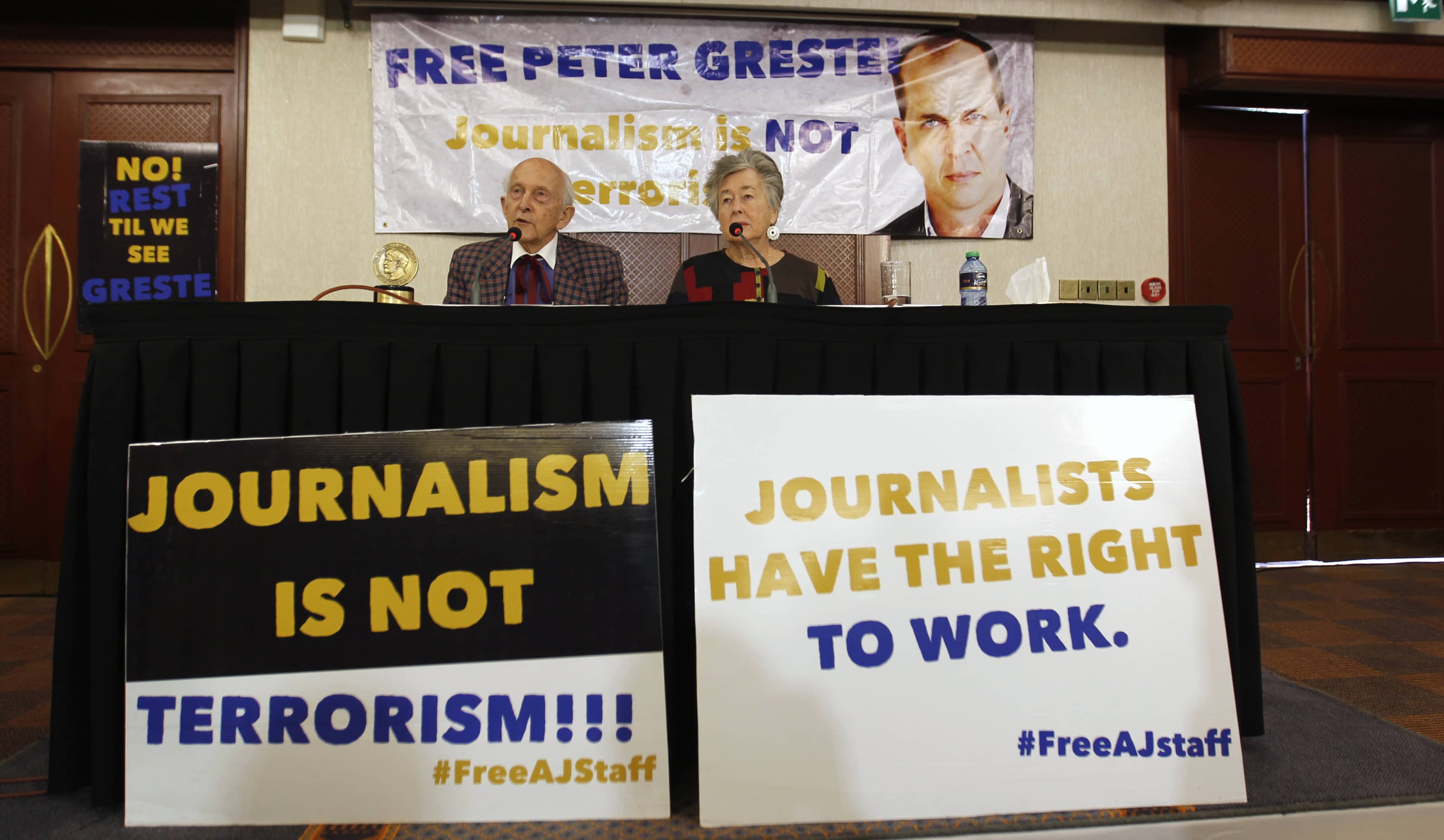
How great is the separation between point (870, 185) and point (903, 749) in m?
2.48

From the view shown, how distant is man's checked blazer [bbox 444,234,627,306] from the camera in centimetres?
232

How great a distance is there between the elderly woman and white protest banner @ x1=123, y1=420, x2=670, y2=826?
1.40 metres

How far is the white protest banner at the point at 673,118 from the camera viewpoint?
2842mm

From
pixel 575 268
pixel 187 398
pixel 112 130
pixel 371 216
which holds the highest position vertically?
pixel 112 130

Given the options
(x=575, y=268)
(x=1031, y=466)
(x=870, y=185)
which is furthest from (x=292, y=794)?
(x=870, y=185)

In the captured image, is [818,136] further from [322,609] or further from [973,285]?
[322,609]

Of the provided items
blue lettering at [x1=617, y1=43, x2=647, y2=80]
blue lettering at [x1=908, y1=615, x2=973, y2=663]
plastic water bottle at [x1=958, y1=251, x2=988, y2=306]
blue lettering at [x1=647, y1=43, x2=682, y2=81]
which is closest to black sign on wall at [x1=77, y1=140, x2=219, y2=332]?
blue lettering at [x1=617, y1=43, x2=647, y2=80]

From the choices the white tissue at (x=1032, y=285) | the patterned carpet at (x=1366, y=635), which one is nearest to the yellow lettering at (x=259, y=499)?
the white tissue at (x=1032, y=285)

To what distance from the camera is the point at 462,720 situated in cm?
94

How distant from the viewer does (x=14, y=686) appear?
5.41ft

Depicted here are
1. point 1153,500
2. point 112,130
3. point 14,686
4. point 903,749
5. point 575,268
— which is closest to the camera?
point 903,749

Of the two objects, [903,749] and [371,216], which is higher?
[371,216]

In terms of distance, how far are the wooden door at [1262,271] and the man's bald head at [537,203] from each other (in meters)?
2.71

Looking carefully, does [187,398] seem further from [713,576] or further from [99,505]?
[713,576]
